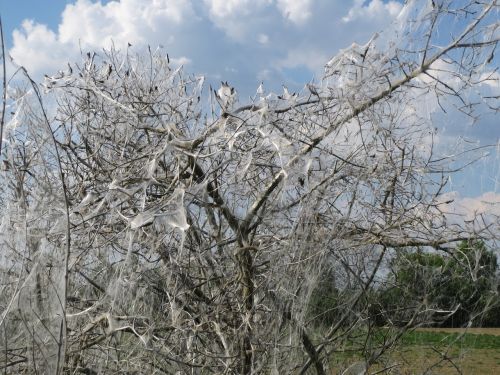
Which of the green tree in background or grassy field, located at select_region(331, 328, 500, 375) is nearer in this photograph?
the green tree in background

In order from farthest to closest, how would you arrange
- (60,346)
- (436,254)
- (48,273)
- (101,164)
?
1. (436,254)
2. (101,164)
3. (48,273)
4. (60,346)

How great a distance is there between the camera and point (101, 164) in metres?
3.80

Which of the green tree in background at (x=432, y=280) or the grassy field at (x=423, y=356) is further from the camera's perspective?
the grassy field at (x=423, y=356)

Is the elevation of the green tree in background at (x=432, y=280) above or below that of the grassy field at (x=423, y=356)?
above

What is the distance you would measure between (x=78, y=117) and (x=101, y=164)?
1.80ft

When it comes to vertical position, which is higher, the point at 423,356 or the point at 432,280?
the point at 432,280

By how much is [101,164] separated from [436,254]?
78.7 inches

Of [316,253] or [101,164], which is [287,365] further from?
[101,164]

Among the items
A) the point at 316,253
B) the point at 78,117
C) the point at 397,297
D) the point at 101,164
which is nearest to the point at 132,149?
the point at 101,164

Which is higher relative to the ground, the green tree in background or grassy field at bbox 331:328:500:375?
the green tree in background

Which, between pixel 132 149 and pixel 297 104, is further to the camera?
pixel 132 149

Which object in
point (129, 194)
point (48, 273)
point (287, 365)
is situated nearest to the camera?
point (129, 194)

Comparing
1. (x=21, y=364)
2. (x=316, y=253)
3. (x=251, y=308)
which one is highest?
(x=316, y=253)

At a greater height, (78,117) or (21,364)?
(78,117)
